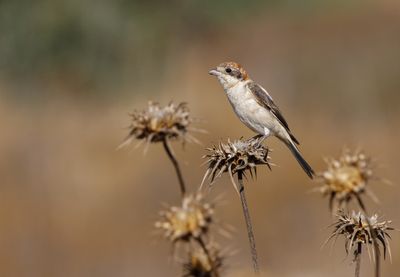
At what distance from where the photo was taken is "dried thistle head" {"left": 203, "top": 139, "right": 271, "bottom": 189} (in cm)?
397

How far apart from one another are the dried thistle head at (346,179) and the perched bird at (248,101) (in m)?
3.88

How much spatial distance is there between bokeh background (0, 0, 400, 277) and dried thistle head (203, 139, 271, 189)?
830cm

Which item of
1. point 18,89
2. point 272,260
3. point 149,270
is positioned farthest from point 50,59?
point 272,260

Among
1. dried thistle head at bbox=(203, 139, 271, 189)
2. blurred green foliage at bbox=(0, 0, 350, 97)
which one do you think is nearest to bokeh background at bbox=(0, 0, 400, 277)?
blurred green foliage at bbox=(0, 0, 350, 97)

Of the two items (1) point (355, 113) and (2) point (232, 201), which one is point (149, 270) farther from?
(1) point (355, 113)

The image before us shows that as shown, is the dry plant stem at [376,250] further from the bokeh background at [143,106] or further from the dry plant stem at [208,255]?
the bokeh background at [143,106]

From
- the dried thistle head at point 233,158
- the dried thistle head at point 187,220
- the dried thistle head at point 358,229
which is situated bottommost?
the dried thistle head at point 187,220

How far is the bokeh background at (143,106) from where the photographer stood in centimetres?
1717

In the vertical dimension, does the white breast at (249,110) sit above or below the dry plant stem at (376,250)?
above

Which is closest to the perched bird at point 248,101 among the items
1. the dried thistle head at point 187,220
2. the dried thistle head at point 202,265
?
the dried thistle head at point 202,265

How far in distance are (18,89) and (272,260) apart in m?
11.8

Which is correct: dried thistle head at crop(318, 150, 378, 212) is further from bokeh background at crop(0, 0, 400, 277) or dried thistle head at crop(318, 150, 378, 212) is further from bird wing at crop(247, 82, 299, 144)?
bokeh background at crop(0, 0, 400, 277)

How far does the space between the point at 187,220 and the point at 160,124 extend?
51 cm

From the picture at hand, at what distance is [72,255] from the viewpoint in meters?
17.5
